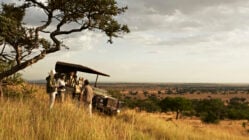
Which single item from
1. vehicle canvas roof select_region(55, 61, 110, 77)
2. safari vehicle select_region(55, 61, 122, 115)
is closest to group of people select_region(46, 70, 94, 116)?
safari vehicle select_region(55, 61, 122, 115)

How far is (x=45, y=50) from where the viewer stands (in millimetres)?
18047

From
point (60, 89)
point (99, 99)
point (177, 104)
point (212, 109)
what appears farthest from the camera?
point (212, 109)

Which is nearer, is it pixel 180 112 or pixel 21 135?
pixel 21 135

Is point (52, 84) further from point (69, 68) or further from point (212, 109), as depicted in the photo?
point (212, 109)

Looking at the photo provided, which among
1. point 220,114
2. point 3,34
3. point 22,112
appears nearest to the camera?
point 22,112

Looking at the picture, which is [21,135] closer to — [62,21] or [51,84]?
[51,84]

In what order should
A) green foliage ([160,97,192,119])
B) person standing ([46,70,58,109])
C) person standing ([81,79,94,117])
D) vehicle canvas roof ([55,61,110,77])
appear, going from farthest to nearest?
green foliage ([160,97,192,119]) < vehicle canvas roof ([55,61,110,77]) < person standing ([81,79,94,117]) < person standing ([46,70,58,109])

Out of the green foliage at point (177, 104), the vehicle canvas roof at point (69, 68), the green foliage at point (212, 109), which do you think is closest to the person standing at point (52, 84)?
the vehicle canvas roof at point (69, 68)

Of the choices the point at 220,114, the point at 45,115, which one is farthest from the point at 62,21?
the point at 220,114

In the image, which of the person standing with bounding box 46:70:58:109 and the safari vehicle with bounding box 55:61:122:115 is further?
the safari vehicle with bounding box 55:61:122:115

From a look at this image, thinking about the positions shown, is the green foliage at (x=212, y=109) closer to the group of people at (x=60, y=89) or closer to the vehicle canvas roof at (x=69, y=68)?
the vehicle canvas roof at (x=69, y=68)

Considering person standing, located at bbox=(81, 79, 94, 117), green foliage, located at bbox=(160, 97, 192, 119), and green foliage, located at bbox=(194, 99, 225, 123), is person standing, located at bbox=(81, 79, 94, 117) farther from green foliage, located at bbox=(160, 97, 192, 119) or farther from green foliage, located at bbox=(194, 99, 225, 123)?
green foliage, located at bbox=(194, 99, 225, 123)

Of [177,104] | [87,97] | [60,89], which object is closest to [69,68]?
[60,89]

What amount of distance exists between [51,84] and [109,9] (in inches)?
208
